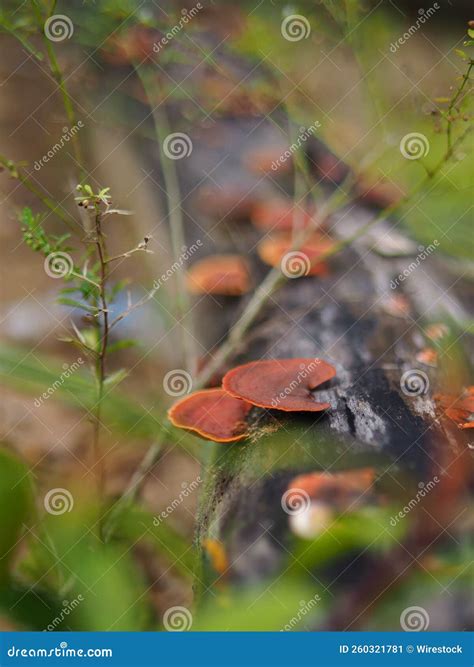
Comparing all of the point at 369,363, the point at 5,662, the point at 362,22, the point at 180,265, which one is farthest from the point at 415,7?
the point at 5,662

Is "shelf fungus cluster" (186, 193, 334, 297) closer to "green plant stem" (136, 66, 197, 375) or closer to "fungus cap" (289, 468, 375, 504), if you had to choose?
"green plant stem" (136, 66, 197, 375)

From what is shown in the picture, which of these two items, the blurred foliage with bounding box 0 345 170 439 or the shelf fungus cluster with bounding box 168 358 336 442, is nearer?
the shelf fungus cluster with bounding box 168 358 336 442

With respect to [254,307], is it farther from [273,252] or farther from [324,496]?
[324,496]

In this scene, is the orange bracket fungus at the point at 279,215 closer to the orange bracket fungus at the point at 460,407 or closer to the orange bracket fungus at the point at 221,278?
the orange bracket fungus at the point at 221,278

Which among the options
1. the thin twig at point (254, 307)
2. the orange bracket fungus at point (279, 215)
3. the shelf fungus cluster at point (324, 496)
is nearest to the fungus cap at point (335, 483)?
the shelf fungus cluster at point (324, 496)

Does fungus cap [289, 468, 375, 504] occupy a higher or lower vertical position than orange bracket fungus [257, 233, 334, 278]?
lower

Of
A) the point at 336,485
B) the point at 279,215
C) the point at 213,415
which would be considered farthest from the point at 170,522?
the point at 279,215

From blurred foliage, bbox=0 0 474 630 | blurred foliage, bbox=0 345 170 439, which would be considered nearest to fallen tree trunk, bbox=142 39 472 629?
blurred foliage, bbox=0 0 474 630
